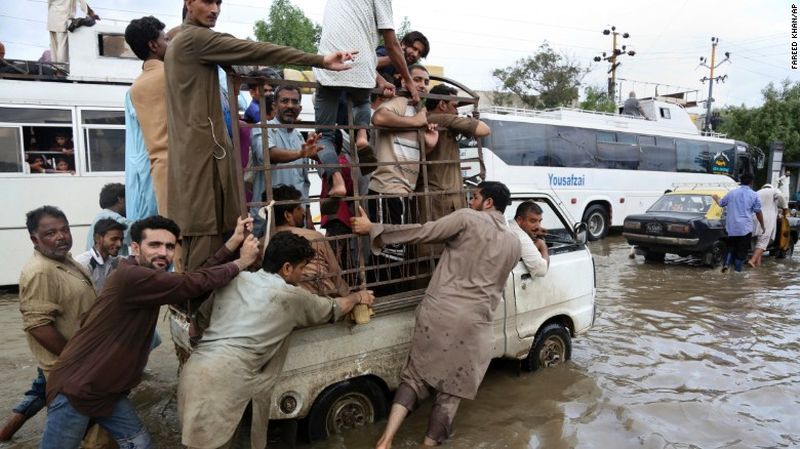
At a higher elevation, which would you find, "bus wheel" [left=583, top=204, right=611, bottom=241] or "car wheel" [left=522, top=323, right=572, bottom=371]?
"bus wheel" [left=583, top=204, right=611, bottom=241]

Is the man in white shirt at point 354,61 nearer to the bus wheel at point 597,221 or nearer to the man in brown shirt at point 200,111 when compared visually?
the man in brown shirt at point 200,111

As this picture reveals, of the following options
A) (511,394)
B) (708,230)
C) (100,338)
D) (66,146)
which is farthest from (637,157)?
(100,338)

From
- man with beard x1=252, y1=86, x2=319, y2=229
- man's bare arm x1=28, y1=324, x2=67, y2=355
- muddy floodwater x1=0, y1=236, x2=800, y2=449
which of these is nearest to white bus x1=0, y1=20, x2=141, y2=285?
muddy floodwater x1=0, y1=236, x2=800, y2=449

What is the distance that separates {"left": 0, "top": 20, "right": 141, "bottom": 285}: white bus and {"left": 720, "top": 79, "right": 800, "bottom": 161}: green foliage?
89.4 feet

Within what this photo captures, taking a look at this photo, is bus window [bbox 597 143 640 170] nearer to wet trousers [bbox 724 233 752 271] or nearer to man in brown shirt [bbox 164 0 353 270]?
wet trousers [bbox 724 233 752 271]

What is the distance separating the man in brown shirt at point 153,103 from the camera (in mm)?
2992

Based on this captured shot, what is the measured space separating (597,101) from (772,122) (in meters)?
9.27

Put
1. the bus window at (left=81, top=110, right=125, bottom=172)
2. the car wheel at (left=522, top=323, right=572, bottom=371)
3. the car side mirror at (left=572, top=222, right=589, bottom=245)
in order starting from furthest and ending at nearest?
the bus window at (left=81, top=110, right=125, bottom=172) → the car side mirror at (left=572, top=222, right=589, bottom=245) → the car wheel at (left=522, top=323, right=572, bottom=371)

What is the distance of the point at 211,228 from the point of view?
2.71 metres

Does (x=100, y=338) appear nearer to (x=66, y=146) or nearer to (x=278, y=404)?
(x=278, y=404)

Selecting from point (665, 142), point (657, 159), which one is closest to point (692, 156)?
point (665, 142)

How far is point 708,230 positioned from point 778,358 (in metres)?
4.83

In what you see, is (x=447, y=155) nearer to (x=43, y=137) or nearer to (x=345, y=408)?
(x=345, y=408)

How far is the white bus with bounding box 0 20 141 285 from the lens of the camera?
22.8 ft
